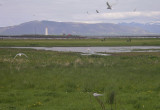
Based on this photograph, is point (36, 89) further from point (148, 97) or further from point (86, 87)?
point (148, 97)

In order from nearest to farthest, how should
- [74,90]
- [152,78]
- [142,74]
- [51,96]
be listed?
[51,96], [74,90], [152,78], [142,74]

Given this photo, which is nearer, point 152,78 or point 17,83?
point 17,83

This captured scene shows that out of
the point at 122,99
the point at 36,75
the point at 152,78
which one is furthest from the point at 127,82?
the point at 36,75

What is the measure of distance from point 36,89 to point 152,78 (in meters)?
10.6

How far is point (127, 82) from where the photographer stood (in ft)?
69.9

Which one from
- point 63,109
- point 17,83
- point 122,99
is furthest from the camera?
point 17,83

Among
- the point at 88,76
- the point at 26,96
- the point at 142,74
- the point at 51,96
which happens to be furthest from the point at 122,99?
the point at 142,74

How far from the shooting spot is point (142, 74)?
25578 millimetres

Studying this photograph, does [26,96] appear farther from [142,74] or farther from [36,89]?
[142,74]

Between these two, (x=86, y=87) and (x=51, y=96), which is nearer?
(x=51, y=96)

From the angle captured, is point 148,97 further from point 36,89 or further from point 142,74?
point 142,74

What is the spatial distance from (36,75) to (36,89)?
553cm

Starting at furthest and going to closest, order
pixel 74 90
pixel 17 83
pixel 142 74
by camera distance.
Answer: pixel 142 74 → pixel 17 83 → pixel 74 90

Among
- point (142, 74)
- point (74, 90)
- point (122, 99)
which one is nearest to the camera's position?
point (122, 99)
